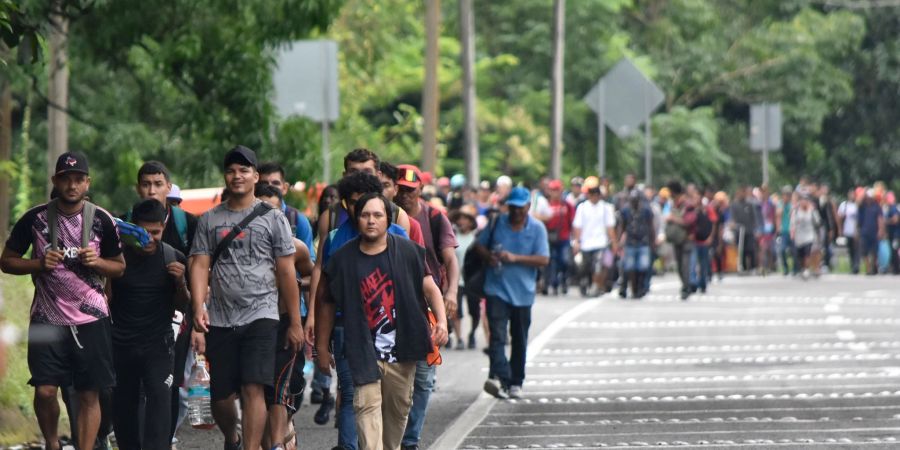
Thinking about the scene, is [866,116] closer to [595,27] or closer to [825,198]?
[595,27]

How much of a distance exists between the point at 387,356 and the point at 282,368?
0.81m

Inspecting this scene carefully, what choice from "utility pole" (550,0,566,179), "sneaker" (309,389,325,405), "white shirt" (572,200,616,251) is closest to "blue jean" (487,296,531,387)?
"sneaker" (309,389,325,405)

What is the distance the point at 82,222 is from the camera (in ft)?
34.4

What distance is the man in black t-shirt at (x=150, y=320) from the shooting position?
10.9 meters

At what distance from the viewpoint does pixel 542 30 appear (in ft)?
166

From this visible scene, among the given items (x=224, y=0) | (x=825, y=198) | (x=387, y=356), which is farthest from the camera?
(x=825, y=198)

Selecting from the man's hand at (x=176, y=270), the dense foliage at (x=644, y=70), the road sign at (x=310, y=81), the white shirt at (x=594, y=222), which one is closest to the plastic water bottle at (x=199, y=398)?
the man's hand at (x=176, y=270)

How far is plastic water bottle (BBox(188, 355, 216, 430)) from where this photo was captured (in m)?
11.9

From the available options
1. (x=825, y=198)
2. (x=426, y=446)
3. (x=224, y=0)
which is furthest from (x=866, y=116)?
(x=426, y=446)

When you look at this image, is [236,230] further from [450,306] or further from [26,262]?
[450,306]

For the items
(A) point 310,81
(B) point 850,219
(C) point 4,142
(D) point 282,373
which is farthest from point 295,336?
(B) point 850,219

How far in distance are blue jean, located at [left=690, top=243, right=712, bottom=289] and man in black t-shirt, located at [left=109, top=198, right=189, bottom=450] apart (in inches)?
767

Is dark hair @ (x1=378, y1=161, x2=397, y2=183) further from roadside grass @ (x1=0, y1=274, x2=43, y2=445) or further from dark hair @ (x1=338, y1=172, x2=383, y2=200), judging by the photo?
roadside grass @ (x1=0, y1=274, x2=43, y2=445)

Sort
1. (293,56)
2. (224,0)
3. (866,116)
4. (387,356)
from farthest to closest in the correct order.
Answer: (866,116)
(293,56)
(224,0)
(387,356)
